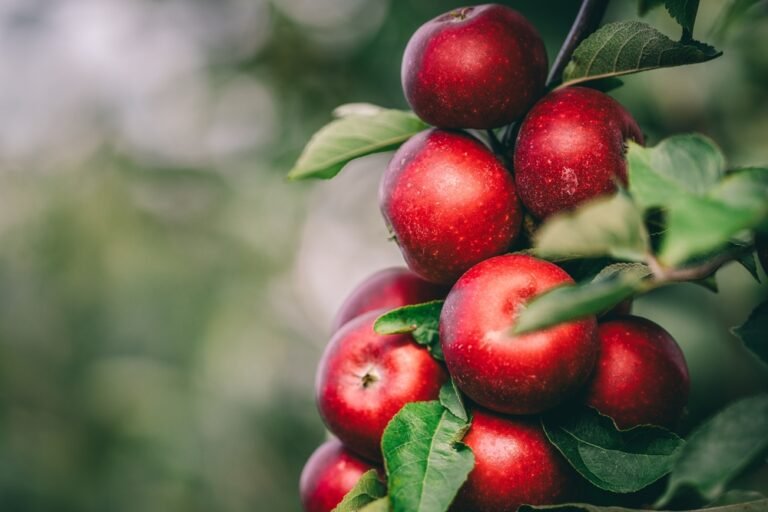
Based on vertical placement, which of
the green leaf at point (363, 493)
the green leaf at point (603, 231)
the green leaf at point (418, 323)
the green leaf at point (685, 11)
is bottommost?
Answer: the green leaf at point (363, 493)

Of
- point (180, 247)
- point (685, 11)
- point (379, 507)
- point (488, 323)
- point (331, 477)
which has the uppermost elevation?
point (685, 11)

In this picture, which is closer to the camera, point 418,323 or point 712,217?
point 712,217

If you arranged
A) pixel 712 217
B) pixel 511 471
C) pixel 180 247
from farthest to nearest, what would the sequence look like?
1. pixel 180 247
2. pixel 511 471
3. pixel 712 217

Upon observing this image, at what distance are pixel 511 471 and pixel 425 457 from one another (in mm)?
88

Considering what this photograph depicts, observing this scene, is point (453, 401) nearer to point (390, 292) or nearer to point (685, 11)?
point (390, 292)

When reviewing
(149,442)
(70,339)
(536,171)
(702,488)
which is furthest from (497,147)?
(70,339)

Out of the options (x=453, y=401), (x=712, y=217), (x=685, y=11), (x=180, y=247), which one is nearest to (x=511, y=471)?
(x=453, y=401)

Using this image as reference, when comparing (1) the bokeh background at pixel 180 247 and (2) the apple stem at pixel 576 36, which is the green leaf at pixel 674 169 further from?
(1) the bokeh background at pixel 180 247

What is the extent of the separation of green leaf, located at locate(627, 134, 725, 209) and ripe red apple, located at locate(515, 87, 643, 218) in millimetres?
166

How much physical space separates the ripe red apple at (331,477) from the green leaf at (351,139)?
30 centimetres

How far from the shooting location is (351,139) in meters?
0.74

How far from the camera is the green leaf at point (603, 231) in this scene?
0.39 meters

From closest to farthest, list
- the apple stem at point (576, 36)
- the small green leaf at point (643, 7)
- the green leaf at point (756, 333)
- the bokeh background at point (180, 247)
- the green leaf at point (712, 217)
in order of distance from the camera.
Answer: the green leaf at point (712, 217) < the green leaf at point (756, 333) < the small green leaf at point (643, 7) < the apple stem at point (576, 36) < the bokeh background at point (180, 247)

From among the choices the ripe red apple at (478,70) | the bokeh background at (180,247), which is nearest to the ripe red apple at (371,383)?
the ripe red apple at (478,70)
